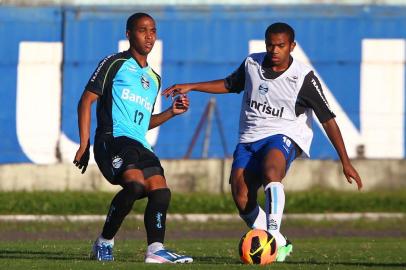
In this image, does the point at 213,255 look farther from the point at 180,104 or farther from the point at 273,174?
the point at 180,104

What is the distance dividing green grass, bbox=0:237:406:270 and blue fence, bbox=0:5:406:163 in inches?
270

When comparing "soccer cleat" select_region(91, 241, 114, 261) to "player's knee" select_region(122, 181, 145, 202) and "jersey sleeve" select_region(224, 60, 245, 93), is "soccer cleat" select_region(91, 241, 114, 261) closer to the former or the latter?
"player's knee" select_region(122, 181, 145, 202)

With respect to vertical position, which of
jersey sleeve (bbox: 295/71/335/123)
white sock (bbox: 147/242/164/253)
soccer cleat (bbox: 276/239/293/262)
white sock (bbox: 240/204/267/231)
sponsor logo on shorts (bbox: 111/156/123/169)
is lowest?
soccer cleat (bbox: 276/239/293/262)

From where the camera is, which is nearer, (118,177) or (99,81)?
(118,177)

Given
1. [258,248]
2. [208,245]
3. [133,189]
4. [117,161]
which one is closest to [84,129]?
[117,161]

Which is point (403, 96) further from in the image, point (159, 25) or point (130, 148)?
point (130, 148)

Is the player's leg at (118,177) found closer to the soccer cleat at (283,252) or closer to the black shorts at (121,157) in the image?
the black shorts at (121,157)

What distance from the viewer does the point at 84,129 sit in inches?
453

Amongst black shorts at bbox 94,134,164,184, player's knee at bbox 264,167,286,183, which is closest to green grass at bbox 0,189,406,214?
player's knee at bbox 264,167,286,183

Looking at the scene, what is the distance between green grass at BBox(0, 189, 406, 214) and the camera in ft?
69.4

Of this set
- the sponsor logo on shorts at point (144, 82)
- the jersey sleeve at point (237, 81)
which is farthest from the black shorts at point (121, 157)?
the jersey sleeve at point (237, 81)

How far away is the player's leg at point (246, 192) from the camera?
40.7ft

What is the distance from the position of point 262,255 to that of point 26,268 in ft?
6.86

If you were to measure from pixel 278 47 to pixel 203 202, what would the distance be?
9.45 m
